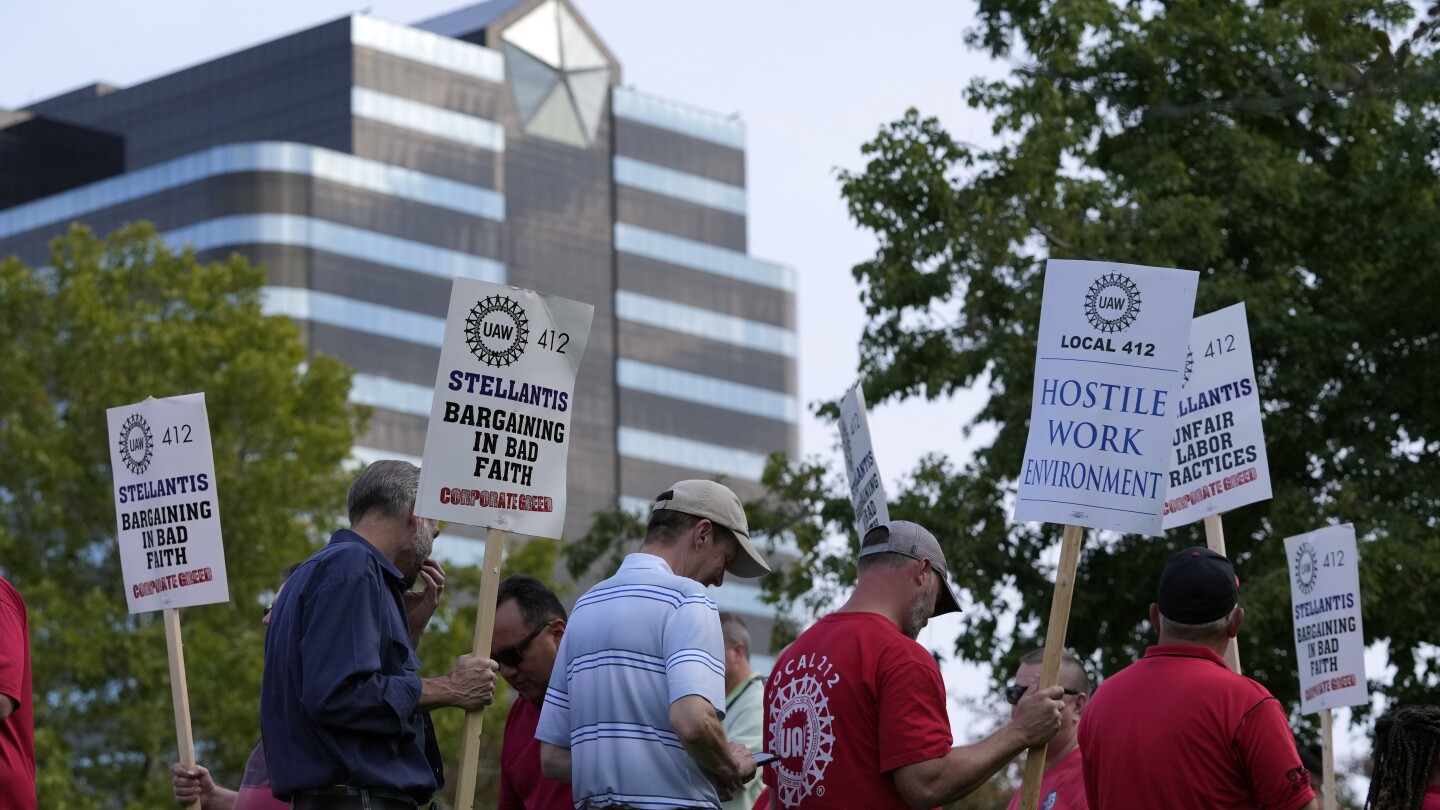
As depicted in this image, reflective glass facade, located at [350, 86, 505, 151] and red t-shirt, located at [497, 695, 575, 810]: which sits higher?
reflective glass facade, located at [350, 86, 505, 151]

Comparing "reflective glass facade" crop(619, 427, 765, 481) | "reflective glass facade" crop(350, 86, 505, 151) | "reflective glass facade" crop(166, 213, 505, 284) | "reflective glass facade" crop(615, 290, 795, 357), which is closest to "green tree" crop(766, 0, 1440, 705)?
"reflective glass facade" crop(166, 213, 505, 284)

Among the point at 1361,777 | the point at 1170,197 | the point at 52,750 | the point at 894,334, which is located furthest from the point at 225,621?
the point at 1361,777

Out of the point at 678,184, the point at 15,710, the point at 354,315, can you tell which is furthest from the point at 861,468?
the point at 678,184

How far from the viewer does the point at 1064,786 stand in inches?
331

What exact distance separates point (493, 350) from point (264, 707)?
1.54 m

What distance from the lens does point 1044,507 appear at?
293 inches

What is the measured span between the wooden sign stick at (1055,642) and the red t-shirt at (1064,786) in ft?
4.30

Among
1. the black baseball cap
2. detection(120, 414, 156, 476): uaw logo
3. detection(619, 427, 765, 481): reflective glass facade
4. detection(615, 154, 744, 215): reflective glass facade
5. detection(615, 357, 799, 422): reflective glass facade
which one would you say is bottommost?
the black baseball cap

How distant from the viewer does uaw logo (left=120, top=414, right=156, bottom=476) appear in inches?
370

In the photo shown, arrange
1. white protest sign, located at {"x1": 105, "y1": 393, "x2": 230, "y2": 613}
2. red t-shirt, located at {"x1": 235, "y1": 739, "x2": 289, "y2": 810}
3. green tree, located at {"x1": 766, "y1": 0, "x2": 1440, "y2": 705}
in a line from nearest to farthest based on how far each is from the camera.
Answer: red t-shirt, located at {"x1": 235, "y1": 739, "x2": 289, "y2": 810}
white protest sign, located at {"x1": 105, "y1": 393, "x2": 230, "y2": 613}
green tree, located at {"x1": 766, "y1": 0, "x2": 1440, "y2": 705}

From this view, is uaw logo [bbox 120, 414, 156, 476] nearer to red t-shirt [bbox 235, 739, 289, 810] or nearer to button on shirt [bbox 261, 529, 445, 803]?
red t-shirt [bbox 235, 739, 289, 810]

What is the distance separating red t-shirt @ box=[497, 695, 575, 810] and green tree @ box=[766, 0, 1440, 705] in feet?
39.7

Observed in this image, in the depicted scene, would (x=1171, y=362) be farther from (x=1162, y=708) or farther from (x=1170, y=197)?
(x=1170, y=197)

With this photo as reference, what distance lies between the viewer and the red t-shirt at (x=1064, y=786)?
8.30 meters
